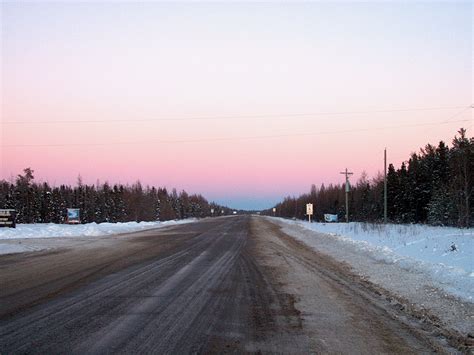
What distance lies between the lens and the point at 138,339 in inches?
249

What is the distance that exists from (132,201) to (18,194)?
28.6 meters

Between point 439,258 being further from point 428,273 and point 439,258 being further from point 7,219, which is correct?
point 7,219

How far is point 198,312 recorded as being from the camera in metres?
8.12

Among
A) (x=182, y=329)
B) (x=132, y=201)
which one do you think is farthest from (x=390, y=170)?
(x=182, y=329)

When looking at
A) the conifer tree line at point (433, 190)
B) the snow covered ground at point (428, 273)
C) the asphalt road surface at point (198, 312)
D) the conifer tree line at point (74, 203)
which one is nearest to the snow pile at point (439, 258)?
the snow covered ground at point (428, 273)

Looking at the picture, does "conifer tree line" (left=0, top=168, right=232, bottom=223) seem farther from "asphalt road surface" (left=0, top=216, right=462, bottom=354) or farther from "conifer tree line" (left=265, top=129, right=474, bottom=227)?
"asphalt road surface" (left=0, top=216, right=462, bottom=354)

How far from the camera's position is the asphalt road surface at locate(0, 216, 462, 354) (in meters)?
6.14

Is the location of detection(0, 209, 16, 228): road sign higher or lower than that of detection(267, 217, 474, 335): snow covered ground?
higher

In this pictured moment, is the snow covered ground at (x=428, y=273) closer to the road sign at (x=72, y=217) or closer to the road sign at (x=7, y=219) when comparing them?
the road sign at (x=7, y=219)

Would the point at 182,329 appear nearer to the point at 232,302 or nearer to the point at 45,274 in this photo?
the point at 232,302

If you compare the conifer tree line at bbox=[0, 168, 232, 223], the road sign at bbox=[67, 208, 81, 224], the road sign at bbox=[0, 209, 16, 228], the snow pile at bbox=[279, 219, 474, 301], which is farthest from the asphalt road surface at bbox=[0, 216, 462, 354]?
the conifer tree line at bbox=[0, 168, 232, 223]

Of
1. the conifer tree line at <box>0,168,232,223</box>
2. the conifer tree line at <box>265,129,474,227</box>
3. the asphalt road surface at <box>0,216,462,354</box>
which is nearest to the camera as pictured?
the asphalt road surface at <box>0,216,462,354</box>

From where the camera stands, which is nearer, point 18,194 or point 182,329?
point 182,329

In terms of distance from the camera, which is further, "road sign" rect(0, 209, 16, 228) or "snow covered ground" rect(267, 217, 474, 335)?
"road sign" rect(0, 209, 16, 228)
